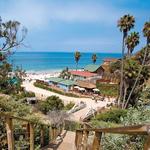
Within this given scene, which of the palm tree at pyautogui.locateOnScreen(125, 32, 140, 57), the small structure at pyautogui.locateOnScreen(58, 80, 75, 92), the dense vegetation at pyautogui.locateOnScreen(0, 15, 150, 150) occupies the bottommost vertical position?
the small structure at pyautogui.locateOnScreen(58, 80, 75, 92)

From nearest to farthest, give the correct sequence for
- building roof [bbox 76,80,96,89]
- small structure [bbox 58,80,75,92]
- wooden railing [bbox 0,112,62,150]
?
wooden railing [bbox 0,112,62,150] < building roof [bbox 76,80,96,89] < small structure [bbox 58,80,75,92]

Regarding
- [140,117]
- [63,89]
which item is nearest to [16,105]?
[140,117]

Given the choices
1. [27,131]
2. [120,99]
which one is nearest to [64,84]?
[120,99]

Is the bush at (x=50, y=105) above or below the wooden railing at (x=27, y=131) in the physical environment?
below

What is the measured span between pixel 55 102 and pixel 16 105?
26.2 metres

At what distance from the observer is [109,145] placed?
8125 millimetres

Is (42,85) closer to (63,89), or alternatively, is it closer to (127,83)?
(63,89)

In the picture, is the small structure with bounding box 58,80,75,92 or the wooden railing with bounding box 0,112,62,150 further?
the small structure with bounding box 58,80,75,92

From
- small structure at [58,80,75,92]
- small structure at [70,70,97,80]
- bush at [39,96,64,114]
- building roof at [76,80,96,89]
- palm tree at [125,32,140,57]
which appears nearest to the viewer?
bush at [39,96,64,114]

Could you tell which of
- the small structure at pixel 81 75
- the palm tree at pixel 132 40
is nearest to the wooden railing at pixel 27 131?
the palm tree at pixel 132 40

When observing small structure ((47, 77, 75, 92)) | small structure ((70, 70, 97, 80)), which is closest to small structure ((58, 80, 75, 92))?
small structure ((47, 77, 75, 92))

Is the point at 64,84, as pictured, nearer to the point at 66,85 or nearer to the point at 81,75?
the point at 66,85

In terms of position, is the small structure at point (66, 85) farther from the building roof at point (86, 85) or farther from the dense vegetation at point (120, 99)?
the dense vegetation at point (120, 99)

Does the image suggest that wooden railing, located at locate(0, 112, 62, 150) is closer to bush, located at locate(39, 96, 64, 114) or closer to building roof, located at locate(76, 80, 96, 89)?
bush, located at locate(39, 96, 64, 114)
